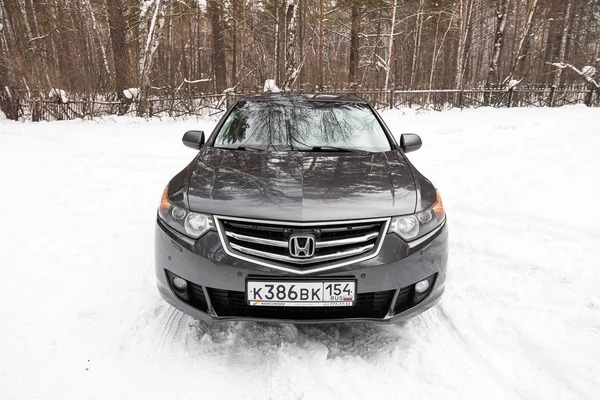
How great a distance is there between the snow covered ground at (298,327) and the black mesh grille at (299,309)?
31cm

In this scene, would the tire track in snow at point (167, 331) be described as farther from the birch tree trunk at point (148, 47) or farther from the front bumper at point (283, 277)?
the birch tree trunk at point (148, 47)

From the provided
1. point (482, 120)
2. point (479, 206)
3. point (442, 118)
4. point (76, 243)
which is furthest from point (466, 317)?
point (442, 118)

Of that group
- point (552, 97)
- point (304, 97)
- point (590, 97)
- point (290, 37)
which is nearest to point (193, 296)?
point (304, 97)

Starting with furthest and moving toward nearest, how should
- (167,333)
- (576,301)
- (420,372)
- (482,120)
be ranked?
(482,120) < (576,301) < (167,333) < (420,372)

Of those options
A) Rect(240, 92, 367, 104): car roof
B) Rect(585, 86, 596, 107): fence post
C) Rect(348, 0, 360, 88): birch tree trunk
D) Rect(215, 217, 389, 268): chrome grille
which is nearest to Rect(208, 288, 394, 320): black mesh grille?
Rect(215, 217, 389, 268): chrome grille

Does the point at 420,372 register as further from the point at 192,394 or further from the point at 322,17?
the point at 322,17

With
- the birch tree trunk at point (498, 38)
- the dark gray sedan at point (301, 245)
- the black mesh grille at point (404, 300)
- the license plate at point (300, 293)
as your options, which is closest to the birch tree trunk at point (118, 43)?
the dark gray sedan at point (301, 245)

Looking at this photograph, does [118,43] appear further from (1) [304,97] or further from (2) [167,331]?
(2) [167,331]

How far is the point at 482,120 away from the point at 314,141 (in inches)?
430

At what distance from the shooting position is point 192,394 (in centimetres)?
196

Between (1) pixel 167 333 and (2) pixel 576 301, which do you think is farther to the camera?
(2) pixel 576 301

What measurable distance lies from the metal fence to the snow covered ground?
26.9ft

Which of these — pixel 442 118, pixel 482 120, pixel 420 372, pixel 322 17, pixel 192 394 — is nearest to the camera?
pixel 192 394

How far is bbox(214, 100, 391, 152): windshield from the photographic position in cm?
302
